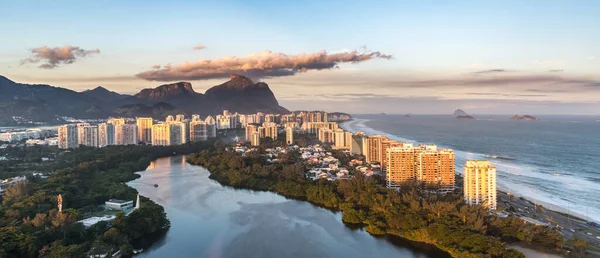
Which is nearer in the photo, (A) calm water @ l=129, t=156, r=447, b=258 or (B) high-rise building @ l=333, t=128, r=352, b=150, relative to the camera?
(A) calm water @ l=129, t=156, r=447, b=258

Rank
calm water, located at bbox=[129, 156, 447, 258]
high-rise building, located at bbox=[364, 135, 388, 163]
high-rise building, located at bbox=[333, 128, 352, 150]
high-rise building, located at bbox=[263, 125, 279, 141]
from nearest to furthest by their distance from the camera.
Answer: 1. calm water, located at bbox=[129, 156, 447, 258]
2. high-rise building, located at bbox=[364, 135, 388, 163]
3. high-rise building, located at bbox=[333, 128, 352, 150]
4. high-rise building, located at bbox=[263, 125, 279, 141]

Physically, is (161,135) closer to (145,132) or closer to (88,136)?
(145,132)

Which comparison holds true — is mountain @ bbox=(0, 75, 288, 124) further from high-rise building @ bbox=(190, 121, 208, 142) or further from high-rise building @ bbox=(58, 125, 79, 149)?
high-rise building @ bbox=(190, 121, 208, 142)

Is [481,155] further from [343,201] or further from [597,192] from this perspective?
[343,201]

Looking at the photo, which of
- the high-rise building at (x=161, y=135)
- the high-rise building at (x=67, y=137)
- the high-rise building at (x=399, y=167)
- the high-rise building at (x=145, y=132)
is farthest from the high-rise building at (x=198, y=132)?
the high-rise building at (x=399, y=167)

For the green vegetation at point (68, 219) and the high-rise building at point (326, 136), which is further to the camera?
the high-rise building at point (326, 136)

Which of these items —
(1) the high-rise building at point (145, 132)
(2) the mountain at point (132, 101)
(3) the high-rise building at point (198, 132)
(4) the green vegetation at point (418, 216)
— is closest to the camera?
(4) the green vegetation at point (418, 216)

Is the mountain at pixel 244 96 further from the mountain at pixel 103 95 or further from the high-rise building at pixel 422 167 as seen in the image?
the high-rise building at pixel 422 167

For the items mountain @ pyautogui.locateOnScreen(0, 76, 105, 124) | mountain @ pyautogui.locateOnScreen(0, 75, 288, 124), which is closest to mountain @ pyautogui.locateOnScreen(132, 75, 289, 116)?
mountain @ pyautogui.locateOnScreen(0, 75, 288, 124)
